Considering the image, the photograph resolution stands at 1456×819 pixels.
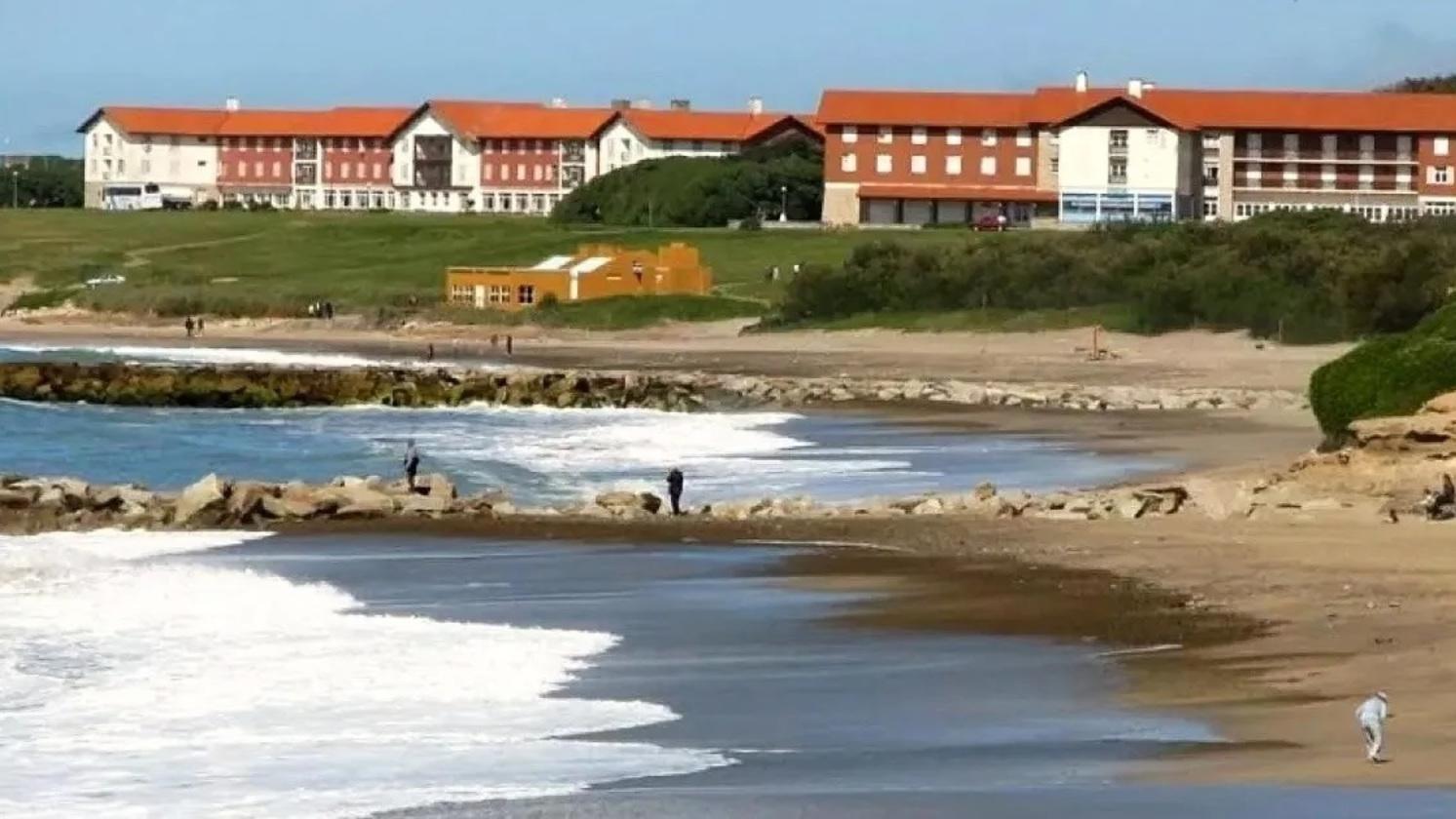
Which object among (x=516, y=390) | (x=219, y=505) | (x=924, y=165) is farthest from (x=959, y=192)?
(x=219, y=505)

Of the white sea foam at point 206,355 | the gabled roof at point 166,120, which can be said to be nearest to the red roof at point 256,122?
the gabled roof at point 166,120

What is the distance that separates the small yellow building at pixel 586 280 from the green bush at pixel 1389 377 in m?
61.6

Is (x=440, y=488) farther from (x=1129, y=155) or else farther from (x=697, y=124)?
(x=697, y=124)

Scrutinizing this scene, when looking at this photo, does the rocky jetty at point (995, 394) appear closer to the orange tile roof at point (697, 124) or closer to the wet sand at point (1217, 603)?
the wet sand at point (1217, 603)

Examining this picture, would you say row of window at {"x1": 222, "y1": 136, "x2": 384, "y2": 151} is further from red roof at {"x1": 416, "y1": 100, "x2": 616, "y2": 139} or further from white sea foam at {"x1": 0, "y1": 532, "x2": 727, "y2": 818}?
white sea foam at {"x1": 0, "y1": 532, "x2": 727, "y2": 818}

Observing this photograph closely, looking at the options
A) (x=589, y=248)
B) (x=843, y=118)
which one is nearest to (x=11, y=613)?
(x=589, y=248)

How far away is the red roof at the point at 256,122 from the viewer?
15912 cm

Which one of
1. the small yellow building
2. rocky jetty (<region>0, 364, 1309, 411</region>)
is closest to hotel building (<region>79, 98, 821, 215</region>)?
the small yellow building

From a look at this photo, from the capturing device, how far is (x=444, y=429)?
53062 mm

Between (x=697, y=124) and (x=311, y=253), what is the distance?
27729mm

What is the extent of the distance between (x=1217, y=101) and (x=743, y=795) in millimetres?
109030

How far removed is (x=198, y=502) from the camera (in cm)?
3178

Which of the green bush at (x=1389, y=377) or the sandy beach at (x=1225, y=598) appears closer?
the sandy beach at (x=1225, y=598)

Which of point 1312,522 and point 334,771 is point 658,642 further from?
point 1312,522
